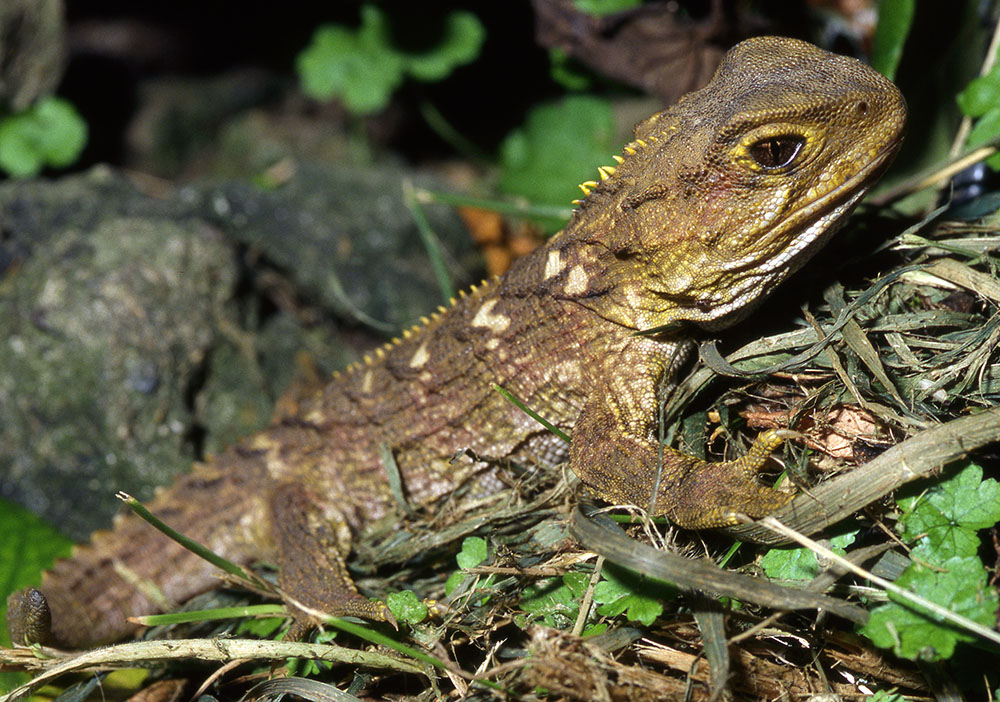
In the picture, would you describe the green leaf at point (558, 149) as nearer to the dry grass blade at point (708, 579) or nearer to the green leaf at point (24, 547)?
the dry grass blade at point (708, 579)

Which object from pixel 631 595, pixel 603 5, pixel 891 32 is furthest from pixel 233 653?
pixel 891 32

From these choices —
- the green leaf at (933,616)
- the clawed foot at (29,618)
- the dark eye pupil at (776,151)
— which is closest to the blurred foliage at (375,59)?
the dark eye pupil at (776,151)

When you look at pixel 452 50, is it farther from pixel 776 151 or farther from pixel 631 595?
pixel 631 595

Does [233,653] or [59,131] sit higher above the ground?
[59,131]

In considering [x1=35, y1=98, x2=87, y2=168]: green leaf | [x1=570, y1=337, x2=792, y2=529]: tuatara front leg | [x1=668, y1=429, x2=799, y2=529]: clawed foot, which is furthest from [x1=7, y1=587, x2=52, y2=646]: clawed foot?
[x1=35, y1=98, x2=87, y2=168]: green leaf

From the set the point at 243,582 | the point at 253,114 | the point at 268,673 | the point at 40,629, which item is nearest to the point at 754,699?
the point at 268,673

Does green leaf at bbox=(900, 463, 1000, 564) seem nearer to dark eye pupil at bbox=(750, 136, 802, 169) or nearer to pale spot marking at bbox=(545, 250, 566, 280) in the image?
dark eye pupil at bbox=(750, 136, 802, 169)
